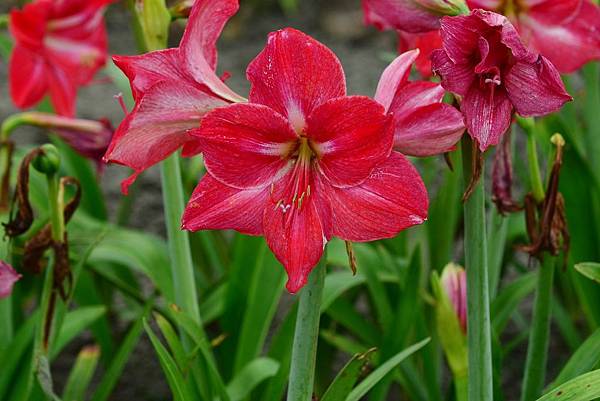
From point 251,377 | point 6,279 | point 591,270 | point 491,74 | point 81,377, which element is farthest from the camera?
point 81,377

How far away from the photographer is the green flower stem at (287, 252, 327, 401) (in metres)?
0.96


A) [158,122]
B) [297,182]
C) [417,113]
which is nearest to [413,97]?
[417,113]

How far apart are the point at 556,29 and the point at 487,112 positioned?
0.48 metres

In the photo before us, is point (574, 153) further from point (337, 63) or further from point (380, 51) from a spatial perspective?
point (380, 51)

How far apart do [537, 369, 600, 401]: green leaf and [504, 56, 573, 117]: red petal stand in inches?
13.5

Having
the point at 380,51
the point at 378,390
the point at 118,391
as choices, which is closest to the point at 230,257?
the point at 118,391

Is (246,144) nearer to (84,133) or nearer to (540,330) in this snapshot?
(540,330)

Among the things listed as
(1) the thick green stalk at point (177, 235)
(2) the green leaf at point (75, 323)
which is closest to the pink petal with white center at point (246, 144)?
(1) the thick green stalk at point (177, 235)

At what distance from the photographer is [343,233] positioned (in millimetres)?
896

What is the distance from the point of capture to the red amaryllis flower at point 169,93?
0.92m

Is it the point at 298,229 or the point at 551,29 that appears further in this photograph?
the point at 551,29

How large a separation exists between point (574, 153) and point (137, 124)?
1.04m

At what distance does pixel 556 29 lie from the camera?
4.24ft

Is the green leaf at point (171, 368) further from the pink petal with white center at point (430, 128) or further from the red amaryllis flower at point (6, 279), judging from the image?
the pink petal with white center at point (430, 128)
